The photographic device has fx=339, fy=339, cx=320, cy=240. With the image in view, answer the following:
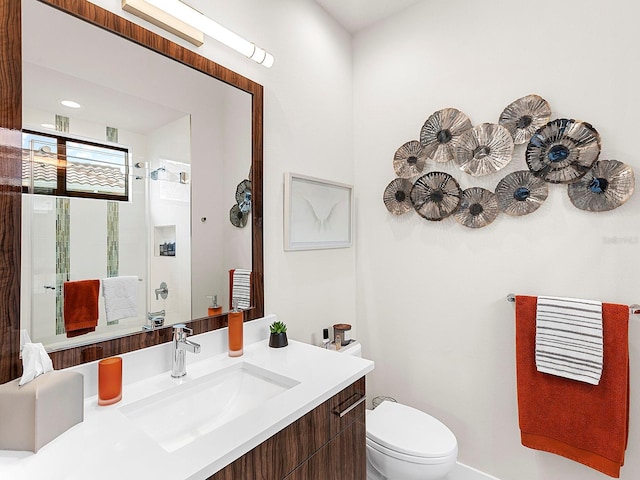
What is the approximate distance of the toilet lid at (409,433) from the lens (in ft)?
4.55

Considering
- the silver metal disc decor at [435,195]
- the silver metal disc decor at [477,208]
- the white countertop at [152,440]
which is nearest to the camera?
the white countertop at [152,440]

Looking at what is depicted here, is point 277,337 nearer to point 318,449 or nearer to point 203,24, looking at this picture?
point 318,449

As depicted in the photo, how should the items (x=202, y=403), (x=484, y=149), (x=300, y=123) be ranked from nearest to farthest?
1. (x=202, y=403)
2. (x=484, y=149)
3. (x=300, y=123)

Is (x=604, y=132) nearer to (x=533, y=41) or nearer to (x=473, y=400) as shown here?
(x=533, y=41)

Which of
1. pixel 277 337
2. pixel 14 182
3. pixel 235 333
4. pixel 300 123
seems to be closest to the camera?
pixel 14 182

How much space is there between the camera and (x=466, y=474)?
176 centimetres

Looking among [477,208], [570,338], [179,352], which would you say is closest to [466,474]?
[570,338]

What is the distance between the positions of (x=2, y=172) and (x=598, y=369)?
208 cm

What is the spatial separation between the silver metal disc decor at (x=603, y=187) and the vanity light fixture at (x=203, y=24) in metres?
1.45

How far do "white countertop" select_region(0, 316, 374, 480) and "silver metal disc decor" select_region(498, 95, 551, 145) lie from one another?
4.15 ft

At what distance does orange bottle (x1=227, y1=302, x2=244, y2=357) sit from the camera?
1.32 m

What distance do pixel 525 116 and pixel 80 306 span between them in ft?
6.27

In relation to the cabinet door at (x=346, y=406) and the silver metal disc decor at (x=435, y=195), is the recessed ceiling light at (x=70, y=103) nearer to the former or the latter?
the cabinet door at (x=346, y=406)

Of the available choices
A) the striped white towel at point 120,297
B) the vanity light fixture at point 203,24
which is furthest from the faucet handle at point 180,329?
the vanity light fixture at point 203,24
